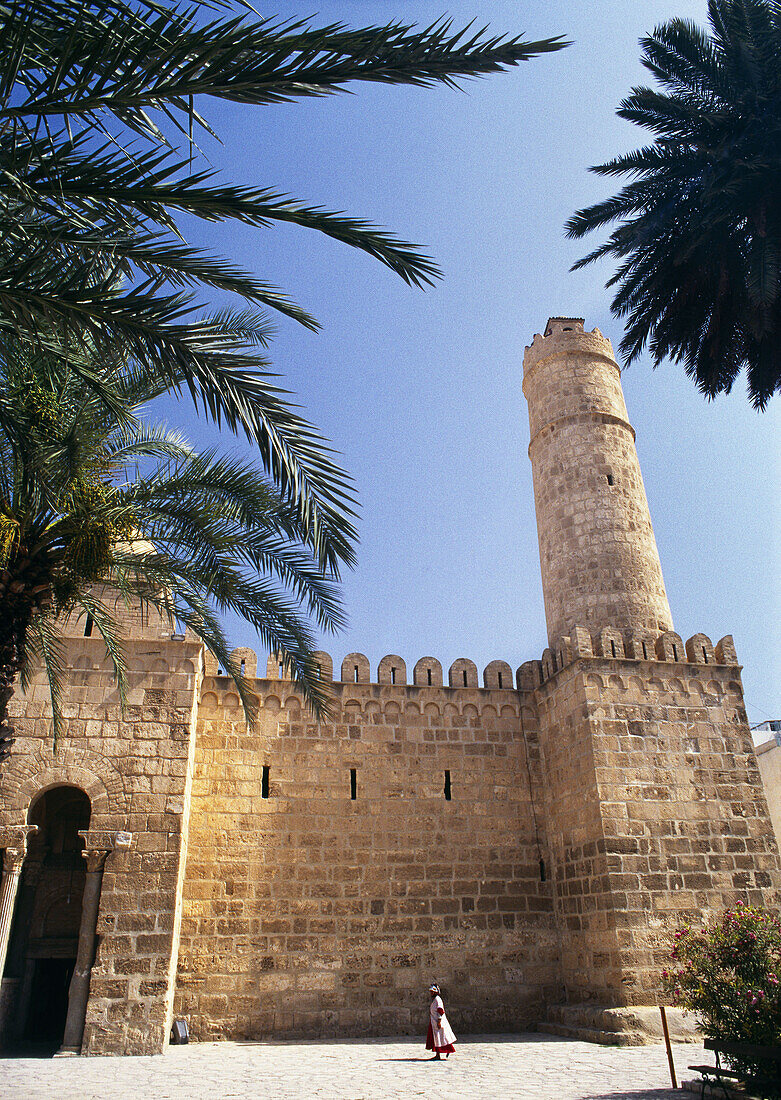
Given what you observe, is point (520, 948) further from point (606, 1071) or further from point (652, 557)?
point (652, 557)

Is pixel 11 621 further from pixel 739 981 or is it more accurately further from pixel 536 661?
pixel 536 661

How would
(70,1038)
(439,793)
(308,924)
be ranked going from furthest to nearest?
(439,793)
(308,924)
(70,1038)

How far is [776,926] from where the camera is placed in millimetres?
5641

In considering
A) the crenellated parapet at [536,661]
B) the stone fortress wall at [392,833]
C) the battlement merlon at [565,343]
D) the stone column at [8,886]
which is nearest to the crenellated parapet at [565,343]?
the battlement merlon at [565,343]

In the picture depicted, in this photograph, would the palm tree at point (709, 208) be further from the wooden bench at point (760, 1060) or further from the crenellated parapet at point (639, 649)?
the wooden bench at point (760, 1060)

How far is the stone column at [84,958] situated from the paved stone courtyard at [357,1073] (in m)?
0.29

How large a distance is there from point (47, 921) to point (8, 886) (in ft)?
5.30

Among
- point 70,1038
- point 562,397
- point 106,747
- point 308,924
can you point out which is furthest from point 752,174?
point 70,1038

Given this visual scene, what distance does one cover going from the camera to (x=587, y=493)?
11977 millimetres

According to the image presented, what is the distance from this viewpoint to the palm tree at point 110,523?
5.58m

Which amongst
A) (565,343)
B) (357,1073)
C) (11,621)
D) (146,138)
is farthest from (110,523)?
(565,343)

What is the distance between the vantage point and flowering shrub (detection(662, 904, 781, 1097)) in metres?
5.08

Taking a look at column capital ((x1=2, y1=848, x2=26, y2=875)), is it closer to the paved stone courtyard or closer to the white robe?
the paved stone courtyard

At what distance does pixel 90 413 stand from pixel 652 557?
867 centimetres
